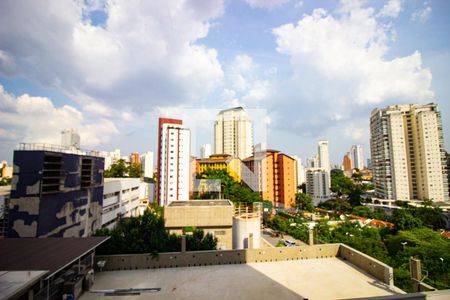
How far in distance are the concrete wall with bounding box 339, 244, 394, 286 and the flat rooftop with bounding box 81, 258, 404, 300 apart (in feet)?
0.63

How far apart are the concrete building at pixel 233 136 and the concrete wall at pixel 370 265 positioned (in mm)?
54031

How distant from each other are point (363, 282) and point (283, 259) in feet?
9.23

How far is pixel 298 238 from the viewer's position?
88.2ft

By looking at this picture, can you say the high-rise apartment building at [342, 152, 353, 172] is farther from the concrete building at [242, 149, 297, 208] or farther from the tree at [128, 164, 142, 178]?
the tree at [128, 164, 142, 178]

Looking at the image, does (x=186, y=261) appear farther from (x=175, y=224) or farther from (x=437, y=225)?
(x=437, y=225)

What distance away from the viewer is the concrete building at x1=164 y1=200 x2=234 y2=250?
1634 cm

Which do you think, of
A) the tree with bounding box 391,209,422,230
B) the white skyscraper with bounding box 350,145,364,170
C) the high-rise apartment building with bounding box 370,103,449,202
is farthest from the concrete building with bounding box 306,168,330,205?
the white skyscraper with bounding box 350,145,364,170

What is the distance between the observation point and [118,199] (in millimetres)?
25531

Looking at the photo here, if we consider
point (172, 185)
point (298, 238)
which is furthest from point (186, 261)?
point (172, 185)

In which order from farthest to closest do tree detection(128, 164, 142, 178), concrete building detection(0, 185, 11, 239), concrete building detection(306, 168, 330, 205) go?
1. concrete building detection(306, 168, 330, 205)
2. tree detection(128, 164, 142, 178)
3. concrete building detection(0, 185, 11, 239)

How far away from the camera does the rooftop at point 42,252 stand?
18.5 feet

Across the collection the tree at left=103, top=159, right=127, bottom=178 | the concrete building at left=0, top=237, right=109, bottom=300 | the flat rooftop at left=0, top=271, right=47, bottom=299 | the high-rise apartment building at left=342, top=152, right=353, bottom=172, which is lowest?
the concrete building at left=0, top=237, right=109, bottom=300

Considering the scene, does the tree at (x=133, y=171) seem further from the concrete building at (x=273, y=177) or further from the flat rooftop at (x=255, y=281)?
the flat rooftop at (x=255, y=281)

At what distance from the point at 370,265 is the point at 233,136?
59.2m
